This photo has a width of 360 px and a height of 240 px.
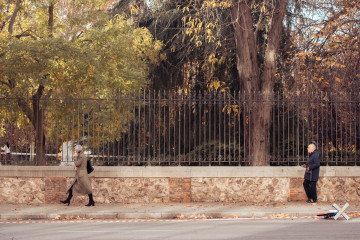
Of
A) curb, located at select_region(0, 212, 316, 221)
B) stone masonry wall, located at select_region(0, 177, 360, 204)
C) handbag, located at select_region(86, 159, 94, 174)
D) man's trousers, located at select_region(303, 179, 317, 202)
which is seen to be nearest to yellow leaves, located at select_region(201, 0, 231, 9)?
stone masonry wall, located at select_region(0, 177, 360, 204)

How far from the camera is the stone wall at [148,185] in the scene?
582 inches

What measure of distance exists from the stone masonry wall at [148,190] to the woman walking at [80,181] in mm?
611

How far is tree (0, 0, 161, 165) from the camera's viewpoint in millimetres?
18500

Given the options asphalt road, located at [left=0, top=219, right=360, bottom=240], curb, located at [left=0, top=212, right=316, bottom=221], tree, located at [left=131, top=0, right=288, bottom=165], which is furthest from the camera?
tree, located at [left=131, top=0, right=288, bottom=165]

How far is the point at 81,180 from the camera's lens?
46.1ft

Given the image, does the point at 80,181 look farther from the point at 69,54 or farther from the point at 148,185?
the point at 69,54

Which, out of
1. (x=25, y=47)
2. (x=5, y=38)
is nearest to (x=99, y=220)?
(x=25, y=47)

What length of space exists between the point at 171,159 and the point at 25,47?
656 centimetres

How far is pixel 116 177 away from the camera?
1478cm

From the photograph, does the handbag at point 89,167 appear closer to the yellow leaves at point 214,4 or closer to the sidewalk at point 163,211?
the sidewalk at point 163,211

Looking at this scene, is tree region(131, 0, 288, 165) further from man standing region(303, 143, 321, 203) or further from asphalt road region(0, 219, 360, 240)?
asphalt road region(0, 219, 360, 240)

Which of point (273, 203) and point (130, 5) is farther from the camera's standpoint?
point (130, 5)

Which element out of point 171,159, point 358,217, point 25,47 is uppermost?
point 25,47

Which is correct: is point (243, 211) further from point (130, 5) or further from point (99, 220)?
point (130, 5)
